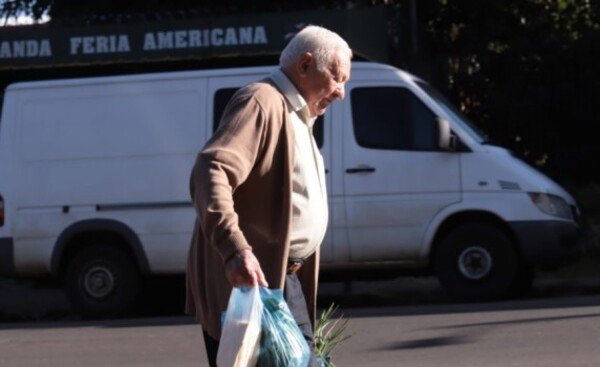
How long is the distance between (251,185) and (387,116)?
23.4 ft

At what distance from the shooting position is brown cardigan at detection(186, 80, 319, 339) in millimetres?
3900

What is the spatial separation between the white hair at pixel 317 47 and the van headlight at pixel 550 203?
6.94 metres

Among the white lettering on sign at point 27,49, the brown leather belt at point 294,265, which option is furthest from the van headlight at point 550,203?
the brown leather belt at point 294,265

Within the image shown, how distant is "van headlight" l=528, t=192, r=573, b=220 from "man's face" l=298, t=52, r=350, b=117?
6.87m

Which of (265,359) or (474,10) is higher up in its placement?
(474,10)

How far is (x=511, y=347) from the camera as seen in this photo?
8477mm

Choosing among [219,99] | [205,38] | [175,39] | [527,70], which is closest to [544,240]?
[219,99]

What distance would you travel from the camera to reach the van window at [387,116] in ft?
36.2

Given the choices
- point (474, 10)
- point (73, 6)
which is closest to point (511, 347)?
point (474, 10)

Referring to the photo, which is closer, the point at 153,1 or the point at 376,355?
the point at 376,355

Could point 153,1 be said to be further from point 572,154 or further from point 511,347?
point 511,347

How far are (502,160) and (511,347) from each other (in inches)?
110

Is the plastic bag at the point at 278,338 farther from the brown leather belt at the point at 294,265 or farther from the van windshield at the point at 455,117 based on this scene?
the van windshield at the point at 455,117

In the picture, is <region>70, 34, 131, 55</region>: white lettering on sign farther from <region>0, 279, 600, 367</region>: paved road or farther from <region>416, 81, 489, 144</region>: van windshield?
<region>416, 81, 489, 144</region>: van windshield
